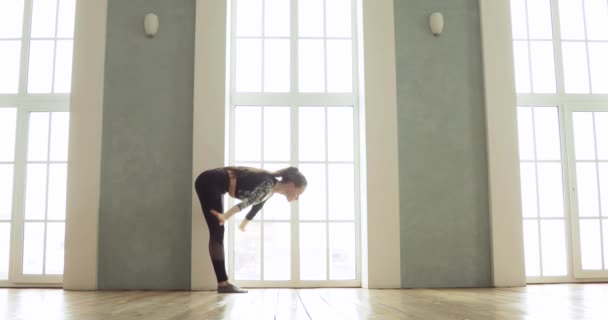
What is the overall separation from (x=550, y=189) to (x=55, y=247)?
192 inches

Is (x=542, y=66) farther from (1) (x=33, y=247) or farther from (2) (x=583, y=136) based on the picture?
(1) (x=33, y=247)

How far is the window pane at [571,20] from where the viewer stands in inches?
220

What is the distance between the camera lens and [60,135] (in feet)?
17.3

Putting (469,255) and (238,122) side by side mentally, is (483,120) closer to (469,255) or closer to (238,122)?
(469,255)

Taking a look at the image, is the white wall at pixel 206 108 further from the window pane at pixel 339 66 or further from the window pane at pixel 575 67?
the window pane at pixel 575 67

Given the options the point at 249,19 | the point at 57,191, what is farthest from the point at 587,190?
the point at 57,191

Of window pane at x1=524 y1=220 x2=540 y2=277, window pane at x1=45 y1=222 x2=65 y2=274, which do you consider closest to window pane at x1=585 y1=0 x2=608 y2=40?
window pane at x1=524 y1=220 x2=540 y2=277

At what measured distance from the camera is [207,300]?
3.74m

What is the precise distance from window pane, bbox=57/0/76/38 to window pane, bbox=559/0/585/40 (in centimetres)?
501

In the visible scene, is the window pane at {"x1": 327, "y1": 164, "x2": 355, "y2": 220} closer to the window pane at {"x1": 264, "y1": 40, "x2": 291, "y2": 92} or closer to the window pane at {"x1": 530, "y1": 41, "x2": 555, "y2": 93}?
the window pane at {"x1": 264, "y1": 40, "x2": 291, "y2": 92}

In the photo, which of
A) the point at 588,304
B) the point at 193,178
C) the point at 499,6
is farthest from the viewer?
the point at 499,6

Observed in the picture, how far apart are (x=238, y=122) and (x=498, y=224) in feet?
8.79

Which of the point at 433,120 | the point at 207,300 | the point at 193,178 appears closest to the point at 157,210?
the point at 193,178

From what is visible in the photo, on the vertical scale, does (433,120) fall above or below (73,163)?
above
